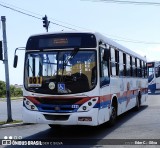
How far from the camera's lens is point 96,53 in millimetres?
10891

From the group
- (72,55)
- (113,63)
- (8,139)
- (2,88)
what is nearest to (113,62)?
(113,63)

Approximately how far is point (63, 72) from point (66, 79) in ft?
0.78

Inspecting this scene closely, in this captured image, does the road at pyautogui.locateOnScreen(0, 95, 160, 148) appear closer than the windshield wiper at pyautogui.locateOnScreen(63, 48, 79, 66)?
Yes

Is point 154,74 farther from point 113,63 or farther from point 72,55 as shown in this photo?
point 72,55

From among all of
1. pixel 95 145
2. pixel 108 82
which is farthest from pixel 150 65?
pixel 95 145

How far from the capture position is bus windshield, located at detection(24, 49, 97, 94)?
10.7 meters

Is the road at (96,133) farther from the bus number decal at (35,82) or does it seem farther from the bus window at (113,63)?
the bus window at (113,63)

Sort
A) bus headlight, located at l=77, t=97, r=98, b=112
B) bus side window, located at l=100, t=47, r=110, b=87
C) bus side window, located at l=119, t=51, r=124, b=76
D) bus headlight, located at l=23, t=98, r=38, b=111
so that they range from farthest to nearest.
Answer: bus side window, located at l=119, t=51, r=124, b=76 < bus side window, located at l=100, t=47, r=110, b=87 < bus headlight, located at l=23, t=98, r=38, b=111 < bus headlight, located at l=77, t=97, r=98, b=112

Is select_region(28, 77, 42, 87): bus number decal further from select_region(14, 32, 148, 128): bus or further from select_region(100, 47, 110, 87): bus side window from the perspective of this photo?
select_region(100, 47, 110, 87): bus side window

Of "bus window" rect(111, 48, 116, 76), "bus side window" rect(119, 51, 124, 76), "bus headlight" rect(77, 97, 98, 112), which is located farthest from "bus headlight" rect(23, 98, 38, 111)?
"bus side window" rect(119, 51, 124, 76)

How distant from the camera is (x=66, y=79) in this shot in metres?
10.8

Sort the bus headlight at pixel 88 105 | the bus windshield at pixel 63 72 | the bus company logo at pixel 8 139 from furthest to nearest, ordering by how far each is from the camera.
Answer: the bus windshield at pixel 63 72, the bus headlight at pixel 88 105, the bus company logo at pixel 8 139

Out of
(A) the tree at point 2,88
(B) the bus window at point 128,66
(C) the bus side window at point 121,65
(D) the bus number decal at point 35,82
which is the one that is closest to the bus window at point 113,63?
(C) the bus side window at point 121,65

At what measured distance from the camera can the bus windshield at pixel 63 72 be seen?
10.7m
